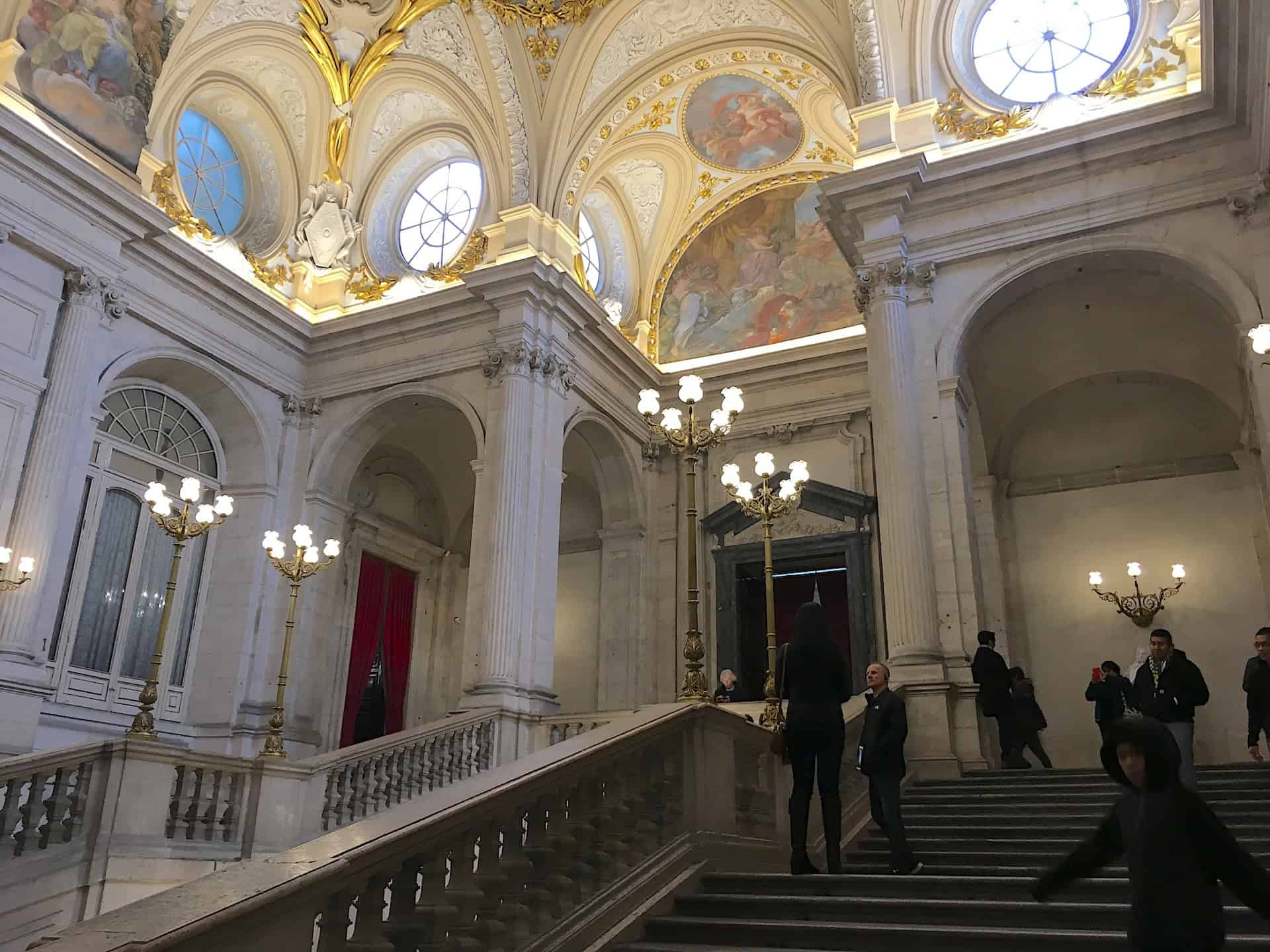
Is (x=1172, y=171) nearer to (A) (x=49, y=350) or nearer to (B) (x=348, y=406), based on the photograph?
(B) (x=348, y=406)

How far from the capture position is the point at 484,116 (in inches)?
604

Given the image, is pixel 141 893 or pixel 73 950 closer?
pixel 73 950

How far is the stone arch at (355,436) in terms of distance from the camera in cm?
1522

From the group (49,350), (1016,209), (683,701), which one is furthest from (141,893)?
(1016,209)

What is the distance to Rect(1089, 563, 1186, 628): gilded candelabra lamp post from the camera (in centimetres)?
1371

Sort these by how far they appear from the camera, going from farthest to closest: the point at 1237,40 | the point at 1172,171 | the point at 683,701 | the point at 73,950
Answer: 1. the point at 1172,171
2. the point at 1237,40
3. the point at 683,701
4. the point at 73,950

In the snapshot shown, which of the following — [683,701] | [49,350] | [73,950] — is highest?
[49,350]

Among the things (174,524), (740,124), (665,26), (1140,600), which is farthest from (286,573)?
(1140,600)

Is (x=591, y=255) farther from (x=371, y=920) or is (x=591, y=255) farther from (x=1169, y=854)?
(x=1169, y=854)

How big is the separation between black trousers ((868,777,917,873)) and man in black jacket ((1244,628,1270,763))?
3.27 metres

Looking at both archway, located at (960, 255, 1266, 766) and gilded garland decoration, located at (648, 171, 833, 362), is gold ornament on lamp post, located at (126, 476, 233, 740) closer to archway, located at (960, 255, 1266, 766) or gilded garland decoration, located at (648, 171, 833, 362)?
gilded garland decoration, located at (648, 171, 833, 362)

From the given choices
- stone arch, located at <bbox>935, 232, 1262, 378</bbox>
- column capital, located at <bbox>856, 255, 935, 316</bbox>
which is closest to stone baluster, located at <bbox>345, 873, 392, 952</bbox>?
stone arch, located at <bbox>935, 232, 1262, 378</bbox>

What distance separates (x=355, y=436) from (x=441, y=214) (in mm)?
3965

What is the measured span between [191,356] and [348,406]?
7.94ft
